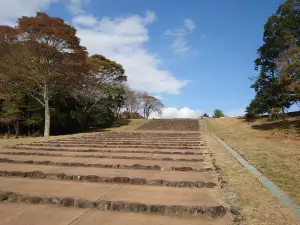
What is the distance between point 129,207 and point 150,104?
165ft

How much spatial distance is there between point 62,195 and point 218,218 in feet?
7.11

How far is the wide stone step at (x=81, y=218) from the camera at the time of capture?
2.88 m

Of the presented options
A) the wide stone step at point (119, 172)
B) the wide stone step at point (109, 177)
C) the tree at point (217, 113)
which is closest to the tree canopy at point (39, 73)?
the wide stone step at point (119, 172)

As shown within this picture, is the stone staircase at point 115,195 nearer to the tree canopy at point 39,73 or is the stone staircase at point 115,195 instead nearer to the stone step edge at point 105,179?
the stone step edge at point 105,179

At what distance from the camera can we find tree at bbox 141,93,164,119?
52.6 meters

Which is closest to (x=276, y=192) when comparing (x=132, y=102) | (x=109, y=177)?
(x=109, y=177)

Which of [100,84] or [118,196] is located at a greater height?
[100,84]

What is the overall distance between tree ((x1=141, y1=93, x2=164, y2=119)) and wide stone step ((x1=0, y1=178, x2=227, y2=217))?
157 ft

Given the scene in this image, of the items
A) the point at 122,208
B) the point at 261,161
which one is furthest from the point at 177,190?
the point at 261,161

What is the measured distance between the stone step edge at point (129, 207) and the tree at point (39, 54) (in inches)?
589

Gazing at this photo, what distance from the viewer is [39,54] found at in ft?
56.3

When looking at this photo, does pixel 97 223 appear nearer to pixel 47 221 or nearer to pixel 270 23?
pixel 47 221

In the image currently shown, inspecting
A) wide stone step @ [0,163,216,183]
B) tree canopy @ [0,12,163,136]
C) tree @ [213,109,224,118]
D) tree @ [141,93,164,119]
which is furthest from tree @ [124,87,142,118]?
wide stone step @ [0,163,216,183]

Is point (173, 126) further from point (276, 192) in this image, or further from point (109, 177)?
point (276, 192)
